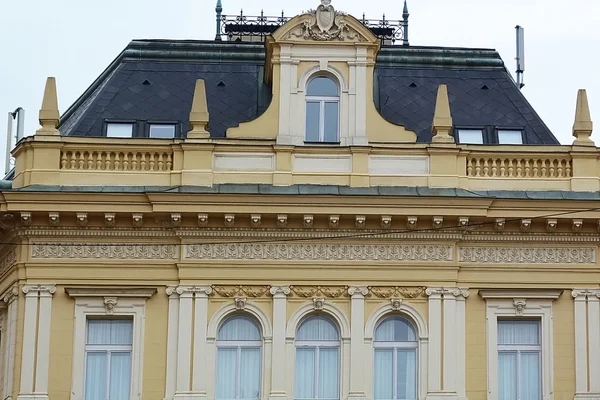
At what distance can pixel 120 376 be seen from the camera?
3984cm

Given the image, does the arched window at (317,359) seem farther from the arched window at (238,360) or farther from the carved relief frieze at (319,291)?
the arched window at (238,360)

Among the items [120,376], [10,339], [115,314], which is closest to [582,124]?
[115,314]

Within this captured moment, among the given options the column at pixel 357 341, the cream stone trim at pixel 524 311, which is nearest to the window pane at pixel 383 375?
the column at pixel 357 341

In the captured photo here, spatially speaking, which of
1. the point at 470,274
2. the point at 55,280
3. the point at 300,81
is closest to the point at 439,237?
the point at 470,274

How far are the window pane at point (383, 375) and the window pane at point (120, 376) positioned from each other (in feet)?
18.0

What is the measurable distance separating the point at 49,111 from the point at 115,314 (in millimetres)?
4933

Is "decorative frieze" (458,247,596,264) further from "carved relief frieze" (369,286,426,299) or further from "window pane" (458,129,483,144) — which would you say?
"window pane" (458,129,483,144)

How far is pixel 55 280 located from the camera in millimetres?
39938

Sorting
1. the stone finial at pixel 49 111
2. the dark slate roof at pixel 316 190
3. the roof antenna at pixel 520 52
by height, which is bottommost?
the dark slate roof at pixel 316 190

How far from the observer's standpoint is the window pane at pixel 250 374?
39812 millimetres

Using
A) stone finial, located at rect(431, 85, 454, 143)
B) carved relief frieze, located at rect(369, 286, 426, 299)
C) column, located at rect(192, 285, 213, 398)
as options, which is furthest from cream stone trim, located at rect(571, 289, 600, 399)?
column, located at rect(192, 285, 213, 398)

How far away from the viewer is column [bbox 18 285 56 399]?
1543 inches

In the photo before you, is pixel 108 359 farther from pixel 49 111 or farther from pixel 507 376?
pixel 507 376

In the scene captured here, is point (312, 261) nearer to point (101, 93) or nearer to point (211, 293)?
point (211, 293)
